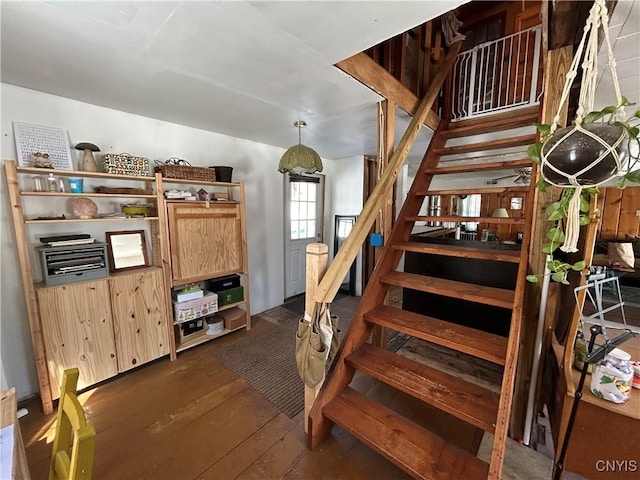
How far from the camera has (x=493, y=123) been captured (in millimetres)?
2377

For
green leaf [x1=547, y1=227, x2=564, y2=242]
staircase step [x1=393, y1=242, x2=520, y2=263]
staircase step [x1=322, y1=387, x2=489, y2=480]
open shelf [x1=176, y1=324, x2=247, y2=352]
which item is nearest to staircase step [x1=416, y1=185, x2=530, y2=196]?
staircase step [x1=393, y1=242, x2=520, y2=263]

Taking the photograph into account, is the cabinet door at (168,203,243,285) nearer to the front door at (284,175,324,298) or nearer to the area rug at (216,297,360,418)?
the area rug at (216,297,360,418)

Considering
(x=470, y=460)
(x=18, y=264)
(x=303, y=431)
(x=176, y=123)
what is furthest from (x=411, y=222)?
(x=18, y=264)

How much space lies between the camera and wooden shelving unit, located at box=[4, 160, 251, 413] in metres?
1.79

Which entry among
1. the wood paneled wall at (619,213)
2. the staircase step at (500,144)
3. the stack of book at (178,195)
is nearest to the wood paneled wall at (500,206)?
the wood paneled wall at (619,213)

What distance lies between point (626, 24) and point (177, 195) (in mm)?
3274

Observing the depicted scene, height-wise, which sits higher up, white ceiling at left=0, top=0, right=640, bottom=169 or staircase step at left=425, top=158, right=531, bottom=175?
white ceiling at left=0, top=0, right=640, bottom=169

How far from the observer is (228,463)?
4.96 feet

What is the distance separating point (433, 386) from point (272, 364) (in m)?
1.52

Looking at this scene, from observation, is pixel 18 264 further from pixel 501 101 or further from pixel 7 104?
pixel 501 101

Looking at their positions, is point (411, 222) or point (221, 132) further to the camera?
point (221, 132)

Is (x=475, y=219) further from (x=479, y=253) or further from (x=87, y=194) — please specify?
(x=87, y=194)

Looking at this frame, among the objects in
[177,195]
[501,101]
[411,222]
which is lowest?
[411,222]

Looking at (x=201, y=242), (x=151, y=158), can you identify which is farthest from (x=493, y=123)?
(x=151, y=158)
